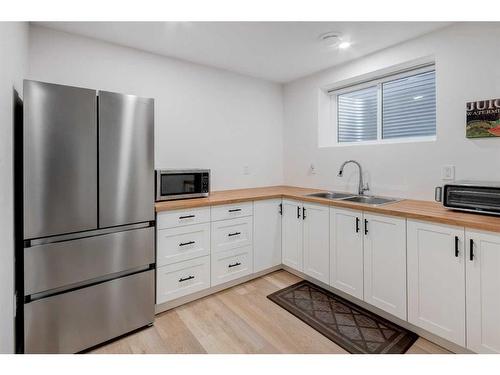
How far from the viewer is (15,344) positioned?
5.07 feet

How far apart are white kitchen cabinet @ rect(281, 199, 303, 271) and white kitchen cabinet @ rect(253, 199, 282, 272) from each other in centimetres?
7

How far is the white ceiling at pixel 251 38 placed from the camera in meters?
2.11

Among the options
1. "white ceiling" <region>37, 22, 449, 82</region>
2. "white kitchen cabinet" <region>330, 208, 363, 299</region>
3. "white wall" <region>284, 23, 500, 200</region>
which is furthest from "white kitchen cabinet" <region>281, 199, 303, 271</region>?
"white ceiling" <region>37, 22, 449, 82</region>

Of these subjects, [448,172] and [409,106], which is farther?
[409,106]

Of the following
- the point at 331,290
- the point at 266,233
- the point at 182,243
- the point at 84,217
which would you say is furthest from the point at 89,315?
the point at 331,290

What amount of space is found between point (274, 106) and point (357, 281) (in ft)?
8.01

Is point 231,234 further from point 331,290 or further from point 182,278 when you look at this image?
point 331,290

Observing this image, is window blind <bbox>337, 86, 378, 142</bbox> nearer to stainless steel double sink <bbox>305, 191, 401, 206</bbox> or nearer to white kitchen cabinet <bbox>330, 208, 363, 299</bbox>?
stainless steel double sink <bbox>305, 191, 401, 206</bbox>

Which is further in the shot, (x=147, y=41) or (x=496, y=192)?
(x=147, y=41)

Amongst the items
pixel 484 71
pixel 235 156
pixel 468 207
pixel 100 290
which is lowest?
pixel 100 290

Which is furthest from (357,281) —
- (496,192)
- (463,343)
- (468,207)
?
(496,192)

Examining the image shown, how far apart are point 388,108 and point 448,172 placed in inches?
36.7

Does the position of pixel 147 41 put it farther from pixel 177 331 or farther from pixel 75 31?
pixel 177 331

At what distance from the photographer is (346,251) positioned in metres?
2.25
